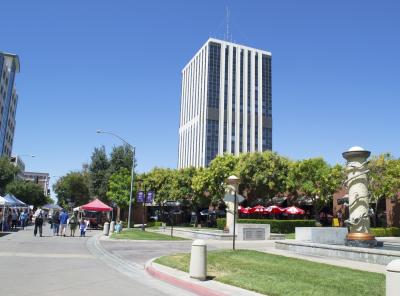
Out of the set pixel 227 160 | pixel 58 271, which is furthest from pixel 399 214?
pixel 58 271

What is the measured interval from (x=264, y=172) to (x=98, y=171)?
25242mm

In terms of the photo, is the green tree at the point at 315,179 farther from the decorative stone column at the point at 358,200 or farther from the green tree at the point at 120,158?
the green tree at the point at 120,158

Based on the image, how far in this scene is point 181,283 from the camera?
11.2 m

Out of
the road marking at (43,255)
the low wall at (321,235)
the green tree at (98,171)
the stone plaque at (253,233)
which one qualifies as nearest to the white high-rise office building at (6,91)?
the green tree at (98,171)

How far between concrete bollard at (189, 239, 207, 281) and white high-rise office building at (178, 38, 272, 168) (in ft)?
413

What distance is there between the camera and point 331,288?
32.2 ft

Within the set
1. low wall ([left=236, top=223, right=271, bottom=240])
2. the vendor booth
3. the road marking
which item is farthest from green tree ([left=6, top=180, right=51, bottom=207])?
the road marking

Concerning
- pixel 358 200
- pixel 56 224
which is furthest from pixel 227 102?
pixel 358 200

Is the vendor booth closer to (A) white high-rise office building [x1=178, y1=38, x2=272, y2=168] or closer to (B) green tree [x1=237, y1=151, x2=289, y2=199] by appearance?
(B) green tree [x1=237, y1=151, x2=289, y2=199]

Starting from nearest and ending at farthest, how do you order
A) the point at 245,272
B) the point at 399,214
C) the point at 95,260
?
the point at 245,272
the point at 95,260
the point at 399,214

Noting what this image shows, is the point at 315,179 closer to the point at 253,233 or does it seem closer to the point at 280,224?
the point at 280,224

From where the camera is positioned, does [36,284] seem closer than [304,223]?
Yes

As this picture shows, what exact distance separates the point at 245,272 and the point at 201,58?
13890 cm

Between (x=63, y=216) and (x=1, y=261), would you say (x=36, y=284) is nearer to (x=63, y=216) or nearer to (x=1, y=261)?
(x=1, y=261)
